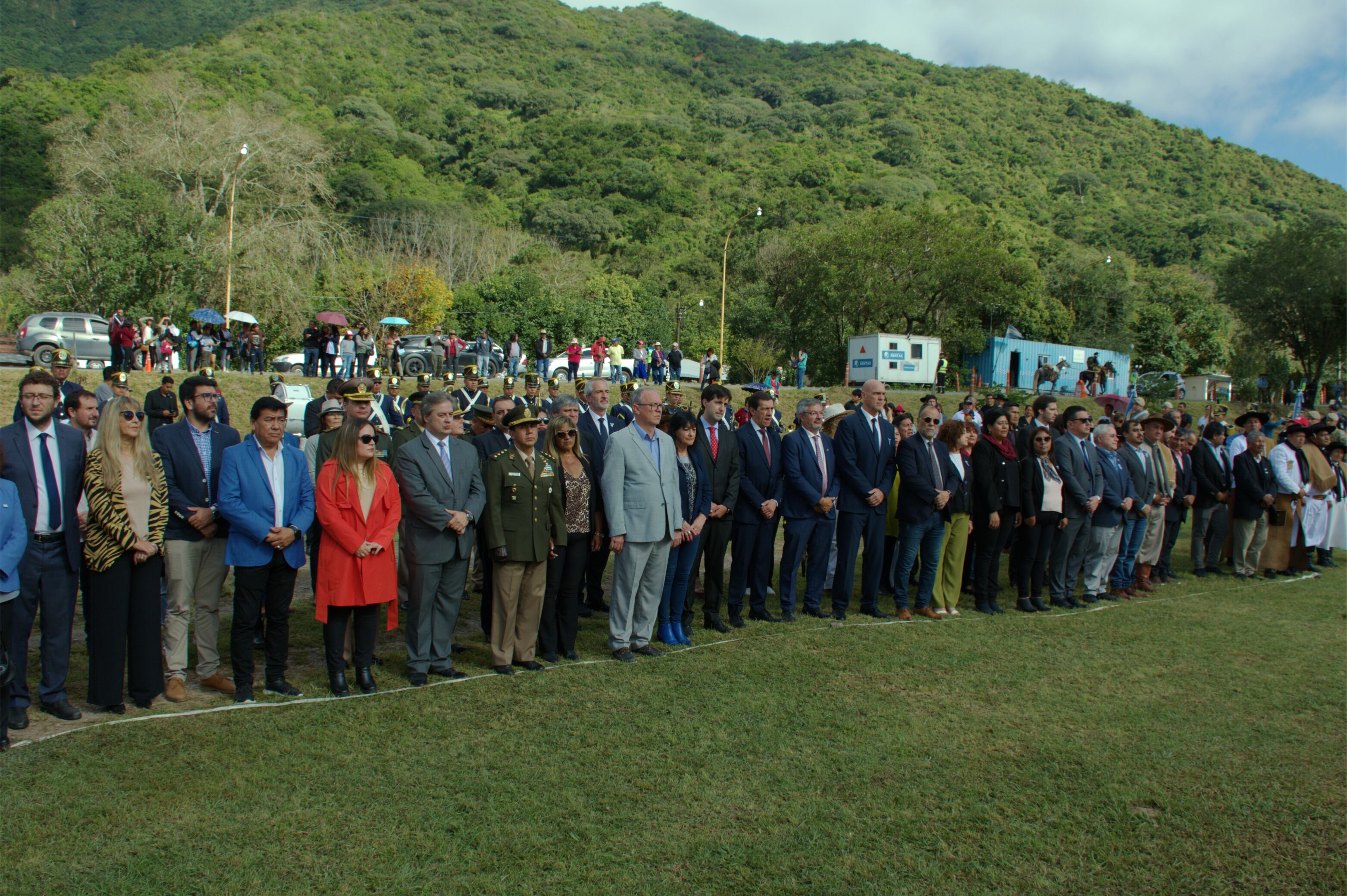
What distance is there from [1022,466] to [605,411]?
4.22 metres

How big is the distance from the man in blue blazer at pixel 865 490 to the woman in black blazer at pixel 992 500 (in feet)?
3.21

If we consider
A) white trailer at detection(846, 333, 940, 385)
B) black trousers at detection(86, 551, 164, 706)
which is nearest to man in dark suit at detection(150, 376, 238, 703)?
black trousers at detection(86, 551, 164, 706)

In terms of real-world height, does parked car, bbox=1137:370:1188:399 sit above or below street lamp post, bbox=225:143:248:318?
below

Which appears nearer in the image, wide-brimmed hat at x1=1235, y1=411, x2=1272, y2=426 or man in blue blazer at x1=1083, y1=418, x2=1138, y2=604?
man in blue blazer at x1=1083, y1=418, x2=1138, y2=604

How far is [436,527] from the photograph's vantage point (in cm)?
561

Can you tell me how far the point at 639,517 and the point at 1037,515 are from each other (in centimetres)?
453

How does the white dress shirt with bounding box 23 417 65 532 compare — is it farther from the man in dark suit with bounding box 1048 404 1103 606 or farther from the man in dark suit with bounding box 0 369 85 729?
the man in dark suit with bounding box 1048 404 1103 606

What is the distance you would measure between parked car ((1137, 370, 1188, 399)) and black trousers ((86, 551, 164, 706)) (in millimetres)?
40685

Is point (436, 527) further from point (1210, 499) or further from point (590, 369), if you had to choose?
point (590, 369)

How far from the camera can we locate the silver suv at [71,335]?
902 inches

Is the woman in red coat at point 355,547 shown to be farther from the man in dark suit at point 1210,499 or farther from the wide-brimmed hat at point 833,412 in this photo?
the man in dark suit at point 1210,499

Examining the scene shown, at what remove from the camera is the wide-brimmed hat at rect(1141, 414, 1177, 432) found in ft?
32.7

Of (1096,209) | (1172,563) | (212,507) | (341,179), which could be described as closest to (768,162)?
(1096,209)

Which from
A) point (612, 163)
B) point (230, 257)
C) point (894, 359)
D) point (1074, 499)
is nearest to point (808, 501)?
point (1074, 499)
